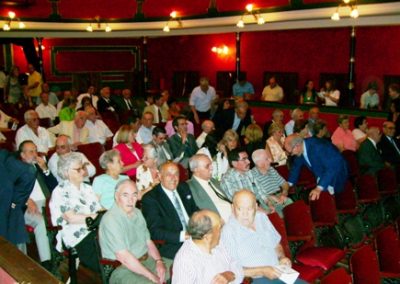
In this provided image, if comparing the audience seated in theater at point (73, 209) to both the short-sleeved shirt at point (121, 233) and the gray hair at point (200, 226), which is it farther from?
the gray hair at point (200, 226)

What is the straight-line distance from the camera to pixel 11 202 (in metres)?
4.16

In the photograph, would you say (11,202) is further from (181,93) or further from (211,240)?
(181,93)

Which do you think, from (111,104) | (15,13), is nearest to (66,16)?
(15,13)

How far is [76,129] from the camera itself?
7410mm

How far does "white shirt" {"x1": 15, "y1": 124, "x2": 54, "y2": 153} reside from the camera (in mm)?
6637

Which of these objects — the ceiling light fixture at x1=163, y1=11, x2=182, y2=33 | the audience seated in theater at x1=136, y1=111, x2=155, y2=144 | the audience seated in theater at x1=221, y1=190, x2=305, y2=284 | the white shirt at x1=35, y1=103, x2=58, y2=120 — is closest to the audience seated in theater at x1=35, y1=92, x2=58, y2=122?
the white shirt at x1=35, y1=103, x2=58, y2=120

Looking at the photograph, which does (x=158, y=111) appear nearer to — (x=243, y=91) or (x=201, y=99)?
(x=201, y=99)

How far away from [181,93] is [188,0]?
174 inches

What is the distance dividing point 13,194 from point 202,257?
1817 millimetres

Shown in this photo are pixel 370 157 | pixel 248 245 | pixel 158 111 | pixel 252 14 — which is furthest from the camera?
pixel 252 14

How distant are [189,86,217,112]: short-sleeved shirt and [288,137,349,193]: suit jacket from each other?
522 centimetres

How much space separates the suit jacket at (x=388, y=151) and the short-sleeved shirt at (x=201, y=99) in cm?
448

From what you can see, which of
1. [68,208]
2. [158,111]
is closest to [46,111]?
[158,111]

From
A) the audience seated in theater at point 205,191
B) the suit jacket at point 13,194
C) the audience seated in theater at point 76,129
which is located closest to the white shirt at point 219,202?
the audience seated in theater at point 205,191
